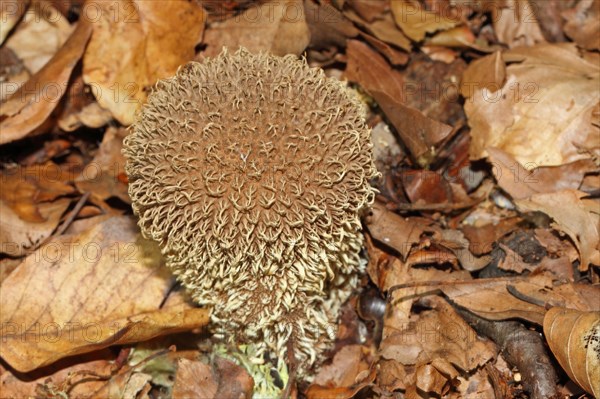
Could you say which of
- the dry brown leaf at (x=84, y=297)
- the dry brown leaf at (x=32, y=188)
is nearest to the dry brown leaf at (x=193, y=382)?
the dry brown leaf at (x=84, y=297)

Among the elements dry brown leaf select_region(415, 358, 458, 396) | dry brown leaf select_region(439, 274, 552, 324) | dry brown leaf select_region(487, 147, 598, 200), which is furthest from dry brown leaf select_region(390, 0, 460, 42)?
dry brown leaf select_region(415, 358, 458, 396)

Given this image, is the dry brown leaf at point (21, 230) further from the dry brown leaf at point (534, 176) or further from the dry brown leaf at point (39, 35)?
the dry brown leaf at point (534, 176)

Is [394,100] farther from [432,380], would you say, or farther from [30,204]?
[30,204]

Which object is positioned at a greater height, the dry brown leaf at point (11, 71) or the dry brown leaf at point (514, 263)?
the dry brown leaf at point (11, 71)

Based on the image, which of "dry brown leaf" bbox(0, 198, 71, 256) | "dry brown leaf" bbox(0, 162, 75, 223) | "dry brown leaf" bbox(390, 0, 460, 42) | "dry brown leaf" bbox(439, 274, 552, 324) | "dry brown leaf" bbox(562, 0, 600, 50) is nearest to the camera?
"dry brown leaf" bbox(439, 274, 552, 324)

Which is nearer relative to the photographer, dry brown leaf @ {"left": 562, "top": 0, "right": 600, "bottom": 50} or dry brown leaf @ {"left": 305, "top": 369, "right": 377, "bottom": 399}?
dry brown leaf @ {"left": 305, "top": 369, "right": 377, "bottom": 399}

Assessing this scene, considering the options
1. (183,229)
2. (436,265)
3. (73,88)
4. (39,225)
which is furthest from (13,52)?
(436,265)

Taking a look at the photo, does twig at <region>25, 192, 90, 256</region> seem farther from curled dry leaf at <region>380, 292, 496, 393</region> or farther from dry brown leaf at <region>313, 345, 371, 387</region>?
curled dry leaf at <region>380, 292, 496, 393</region>
